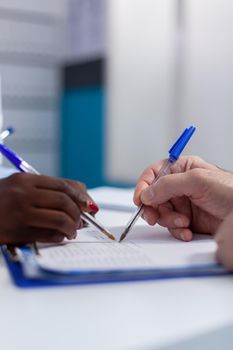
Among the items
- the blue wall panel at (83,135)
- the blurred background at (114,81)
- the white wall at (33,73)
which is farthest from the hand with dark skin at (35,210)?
the white wall at (33,73)

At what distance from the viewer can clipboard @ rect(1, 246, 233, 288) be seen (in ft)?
1.40

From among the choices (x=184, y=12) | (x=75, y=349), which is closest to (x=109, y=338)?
(x=75, y=349)

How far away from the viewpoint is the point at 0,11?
3.01 metres

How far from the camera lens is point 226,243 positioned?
1.60 feet

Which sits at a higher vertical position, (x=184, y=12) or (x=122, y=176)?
(x=184, y=12)

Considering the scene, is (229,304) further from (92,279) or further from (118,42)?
(118,42)

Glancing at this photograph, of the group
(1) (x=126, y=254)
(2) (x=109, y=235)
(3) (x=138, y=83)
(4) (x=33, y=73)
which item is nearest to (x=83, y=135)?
(4) (x=33, y=73)

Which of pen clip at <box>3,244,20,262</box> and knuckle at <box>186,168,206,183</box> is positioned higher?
knuckle at <box>186,168,206,183</box>

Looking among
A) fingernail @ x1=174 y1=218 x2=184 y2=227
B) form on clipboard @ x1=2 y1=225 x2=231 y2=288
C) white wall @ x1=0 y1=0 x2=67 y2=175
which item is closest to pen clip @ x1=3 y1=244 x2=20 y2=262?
form on clipboard @ x1=2 y1=225 x2=231 y2=288

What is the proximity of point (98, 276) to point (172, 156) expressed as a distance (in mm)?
300

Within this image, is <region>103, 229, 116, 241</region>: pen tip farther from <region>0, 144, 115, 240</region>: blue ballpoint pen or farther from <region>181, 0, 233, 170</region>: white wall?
<region>181, 0, 233, 170</region>: white wall

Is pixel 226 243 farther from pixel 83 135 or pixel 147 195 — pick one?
Result: pixel 83 135

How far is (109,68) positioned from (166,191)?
2.07 metres

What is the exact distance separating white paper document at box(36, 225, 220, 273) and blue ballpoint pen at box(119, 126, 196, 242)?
2 centimetres
